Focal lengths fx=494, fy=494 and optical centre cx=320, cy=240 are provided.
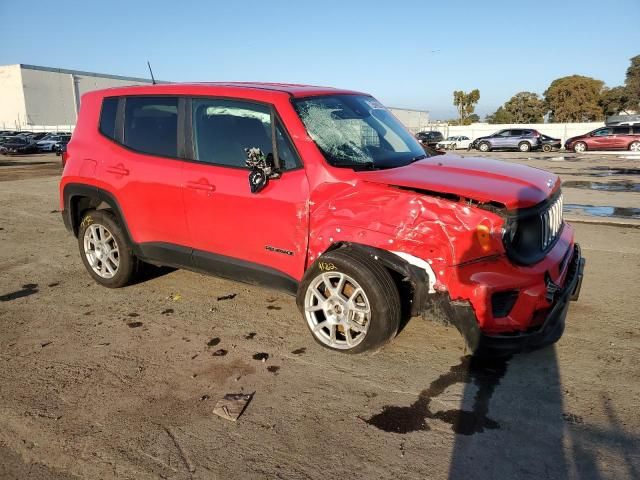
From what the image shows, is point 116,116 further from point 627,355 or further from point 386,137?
point 627,355

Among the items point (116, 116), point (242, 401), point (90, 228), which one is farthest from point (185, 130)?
point (242, 401)

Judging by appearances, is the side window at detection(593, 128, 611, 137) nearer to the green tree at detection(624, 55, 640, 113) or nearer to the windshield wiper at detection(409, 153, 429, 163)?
the windshield wiper at detection(409, 153, 429, 163)

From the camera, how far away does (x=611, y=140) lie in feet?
91.4

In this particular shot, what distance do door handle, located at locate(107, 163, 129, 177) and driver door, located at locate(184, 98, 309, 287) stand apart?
77 cm

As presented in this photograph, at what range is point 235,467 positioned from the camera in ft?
7.89

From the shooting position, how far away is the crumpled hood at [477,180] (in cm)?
308

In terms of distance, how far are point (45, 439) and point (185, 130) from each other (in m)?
2.50

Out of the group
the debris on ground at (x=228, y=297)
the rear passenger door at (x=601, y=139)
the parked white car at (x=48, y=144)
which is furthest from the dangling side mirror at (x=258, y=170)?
the parked white car at (x=48, y=144)

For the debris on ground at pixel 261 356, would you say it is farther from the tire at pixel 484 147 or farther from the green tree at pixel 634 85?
the green tree at pixel 634 85

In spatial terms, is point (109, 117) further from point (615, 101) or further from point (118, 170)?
point (615, 101)

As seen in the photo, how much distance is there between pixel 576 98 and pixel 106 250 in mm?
66017

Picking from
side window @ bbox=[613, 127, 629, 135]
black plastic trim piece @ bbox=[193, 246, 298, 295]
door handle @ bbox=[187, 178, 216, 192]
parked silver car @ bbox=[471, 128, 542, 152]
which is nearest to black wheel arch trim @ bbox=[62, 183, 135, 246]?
black plastic trim piece @ bbox=[193, 246, 298, 295]

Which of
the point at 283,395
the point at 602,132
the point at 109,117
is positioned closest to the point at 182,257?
the point at 109,117

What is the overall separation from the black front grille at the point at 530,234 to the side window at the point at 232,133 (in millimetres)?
1534
